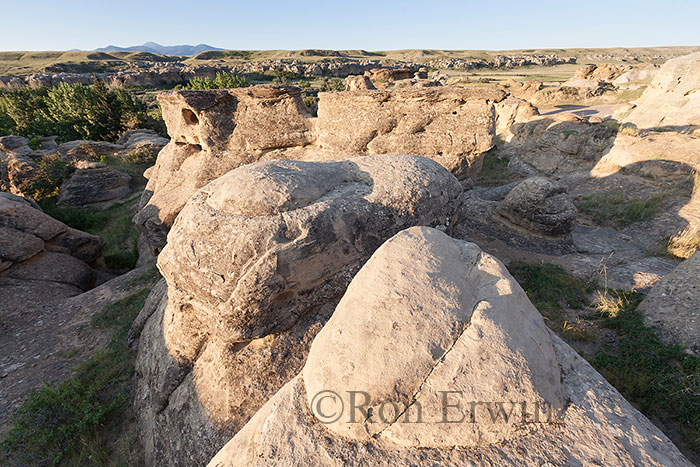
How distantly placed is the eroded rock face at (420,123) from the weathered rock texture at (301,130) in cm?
2

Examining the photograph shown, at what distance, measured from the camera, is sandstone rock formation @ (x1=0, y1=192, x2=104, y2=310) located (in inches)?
313

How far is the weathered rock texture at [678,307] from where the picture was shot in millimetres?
4770

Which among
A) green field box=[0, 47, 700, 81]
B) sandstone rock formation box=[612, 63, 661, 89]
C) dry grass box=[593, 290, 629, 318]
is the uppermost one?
green field box=[0, 47, 700, 81]

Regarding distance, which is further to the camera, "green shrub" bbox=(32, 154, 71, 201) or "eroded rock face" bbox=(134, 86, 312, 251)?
"green shrub" bbox=(32, 154, 71, 201)

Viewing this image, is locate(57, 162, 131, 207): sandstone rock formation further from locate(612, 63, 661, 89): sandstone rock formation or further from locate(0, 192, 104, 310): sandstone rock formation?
locate(612, 63, 661, 89): sandstone rock formation

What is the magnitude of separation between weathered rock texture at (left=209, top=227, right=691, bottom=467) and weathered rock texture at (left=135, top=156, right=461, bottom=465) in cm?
150

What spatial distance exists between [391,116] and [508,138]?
44.3 feet

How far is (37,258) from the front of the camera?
28.9 feet

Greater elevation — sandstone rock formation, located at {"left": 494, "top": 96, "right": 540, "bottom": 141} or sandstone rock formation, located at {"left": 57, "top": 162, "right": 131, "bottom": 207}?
sandstone rock formation, located at {"left": 494, "top": 96, "right": 540, "bottom": 141}

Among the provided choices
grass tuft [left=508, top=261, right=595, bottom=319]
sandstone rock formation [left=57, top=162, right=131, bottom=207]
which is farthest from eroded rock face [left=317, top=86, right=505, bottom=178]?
sandstone rock formation [left=57, top=162, right=131, bottom=207]

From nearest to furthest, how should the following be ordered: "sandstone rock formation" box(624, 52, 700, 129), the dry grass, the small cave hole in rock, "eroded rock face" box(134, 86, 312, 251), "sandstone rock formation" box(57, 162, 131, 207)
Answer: the dry grass → "eroded rock face" box(134, 86, 312, 251) → the small cave hole in rock → "sandstone rock formation" box(624, 52, 700, 129) → "sandstone rock formation" box(57, 162, 131, 207)

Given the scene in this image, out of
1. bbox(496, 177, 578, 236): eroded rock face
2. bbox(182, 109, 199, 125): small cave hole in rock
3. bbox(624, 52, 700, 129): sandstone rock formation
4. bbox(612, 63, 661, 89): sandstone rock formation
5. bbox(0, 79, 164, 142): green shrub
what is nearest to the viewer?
bbox(496, 177, 578, 236): eroded rock face

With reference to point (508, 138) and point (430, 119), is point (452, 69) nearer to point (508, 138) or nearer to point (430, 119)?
point (508, 138)

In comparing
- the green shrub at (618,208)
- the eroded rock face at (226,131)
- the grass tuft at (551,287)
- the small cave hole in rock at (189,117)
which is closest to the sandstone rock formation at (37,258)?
the eroded rock face at (226,131)
